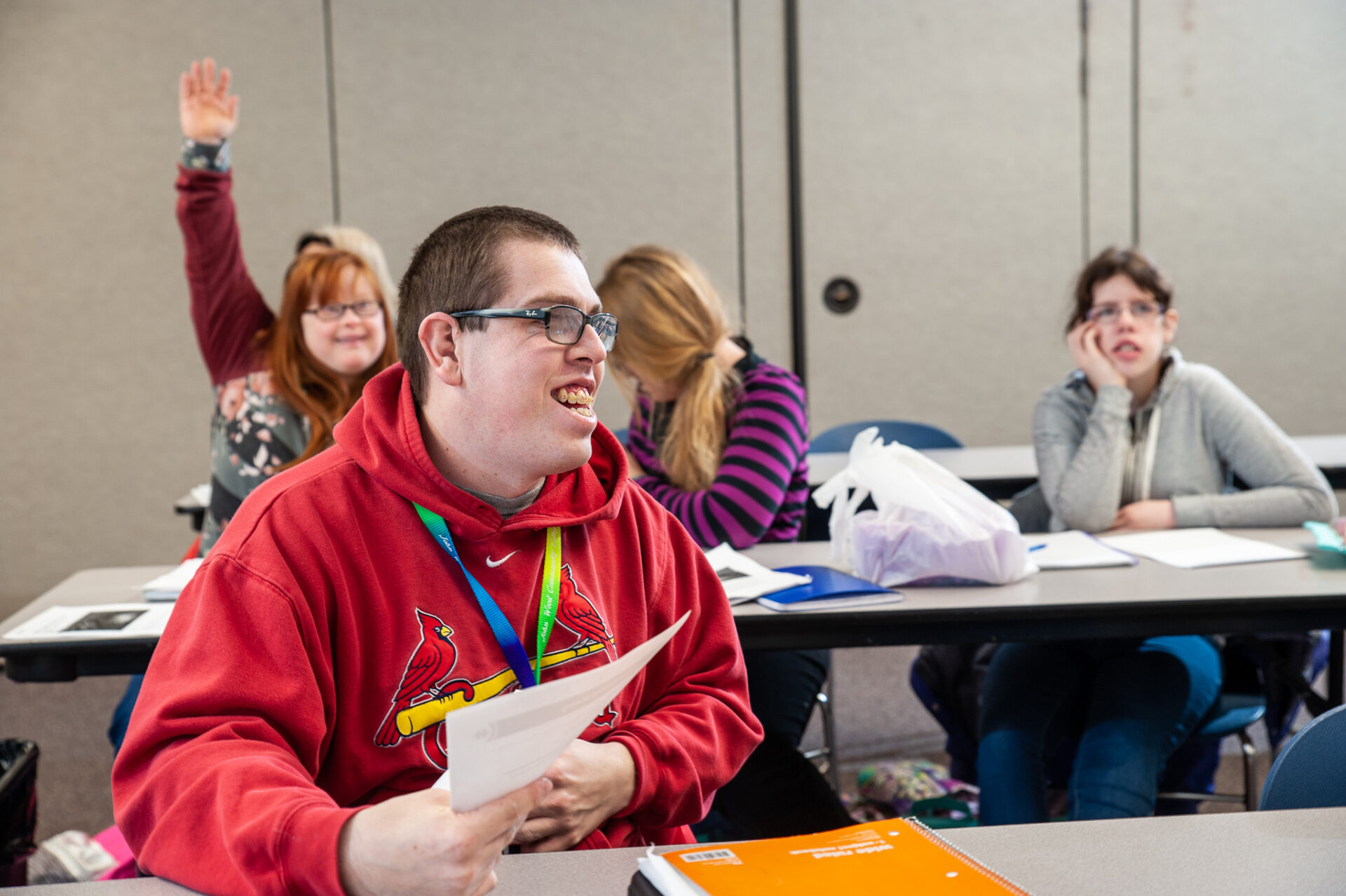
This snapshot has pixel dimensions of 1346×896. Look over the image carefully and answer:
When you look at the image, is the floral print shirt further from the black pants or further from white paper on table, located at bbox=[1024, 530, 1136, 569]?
white paper on table, located at bbox=[1024, 530, 1136, 569]

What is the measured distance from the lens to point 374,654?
103cm

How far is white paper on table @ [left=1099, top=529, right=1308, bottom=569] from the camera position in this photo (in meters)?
1.95

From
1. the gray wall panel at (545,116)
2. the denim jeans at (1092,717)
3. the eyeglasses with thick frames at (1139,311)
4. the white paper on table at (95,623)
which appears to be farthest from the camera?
the gray wall panel at (545,116)

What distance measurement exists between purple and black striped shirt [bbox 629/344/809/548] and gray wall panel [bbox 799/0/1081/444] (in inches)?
95.2

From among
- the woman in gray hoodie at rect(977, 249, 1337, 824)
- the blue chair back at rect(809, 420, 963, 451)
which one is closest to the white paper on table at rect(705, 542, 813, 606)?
the woman in gray hoodie at rect(977, 249, 1337, 824)

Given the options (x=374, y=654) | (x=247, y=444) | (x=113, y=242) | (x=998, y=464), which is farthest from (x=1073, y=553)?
(x=113, y=242)

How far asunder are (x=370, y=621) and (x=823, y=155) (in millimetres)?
3885

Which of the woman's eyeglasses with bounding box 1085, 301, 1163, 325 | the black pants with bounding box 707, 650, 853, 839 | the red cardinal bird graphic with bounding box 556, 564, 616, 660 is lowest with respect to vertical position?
the black pants with bounding box 707, 650, 853, 839

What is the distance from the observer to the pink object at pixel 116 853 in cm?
156

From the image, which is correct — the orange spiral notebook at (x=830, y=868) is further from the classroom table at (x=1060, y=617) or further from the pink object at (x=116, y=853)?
the pink object at (x=116, y=853)

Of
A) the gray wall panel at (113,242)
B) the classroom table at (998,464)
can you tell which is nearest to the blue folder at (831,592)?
the classroom table at (998,464)

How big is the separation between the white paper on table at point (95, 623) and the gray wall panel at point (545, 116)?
2866mm

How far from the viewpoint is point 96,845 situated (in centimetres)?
179

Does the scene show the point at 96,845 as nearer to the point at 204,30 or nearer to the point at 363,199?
the point at 363,199
